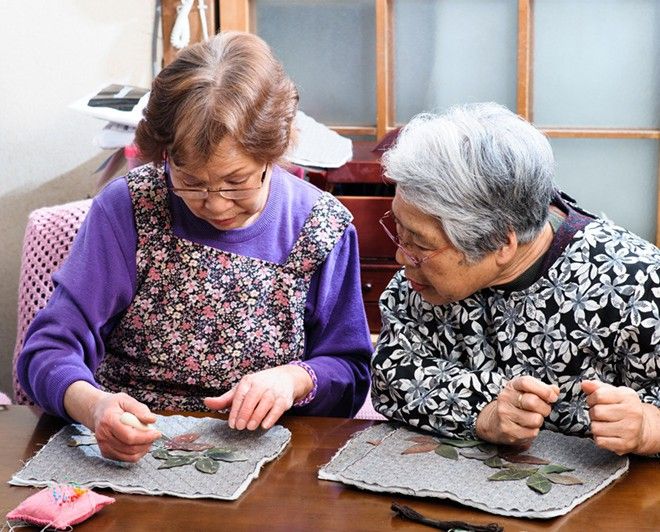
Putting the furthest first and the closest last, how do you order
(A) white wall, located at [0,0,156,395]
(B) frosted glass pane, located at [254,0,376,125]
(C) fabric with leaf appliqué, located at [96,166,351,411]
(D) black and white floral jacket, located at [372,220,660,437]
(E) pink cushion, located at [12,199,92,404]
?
(B) frosted glass pane, located at [254,0,376,125] < (A) white wall, located at [0,0,156,395] < (E) pink cushion, located at [12,199,92,404] < (C) fabric with leaf appliqué, located at [96,166,351,411] < (D) black and white floral jacket, located at [372,220,660,437]

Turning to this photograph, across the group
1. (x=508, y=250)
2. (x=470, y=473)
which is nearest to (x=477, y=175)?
(x=508, y=250)

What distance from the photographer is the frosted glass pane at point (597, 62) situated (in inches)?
108

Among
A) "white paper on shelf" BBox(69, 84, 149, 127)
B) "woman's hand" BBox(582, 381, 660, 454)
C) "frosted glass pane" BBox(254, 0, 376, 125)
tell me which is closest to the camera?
"woman's hand" BBox(582, 381, 660, 454)

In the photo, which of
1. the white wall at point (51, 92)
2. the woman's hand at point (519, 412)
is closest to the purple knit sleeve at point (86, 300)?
the woman's hand at point (519, 412)

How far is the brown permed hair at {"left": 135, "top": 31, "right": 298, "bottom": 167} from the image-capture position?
1579mm

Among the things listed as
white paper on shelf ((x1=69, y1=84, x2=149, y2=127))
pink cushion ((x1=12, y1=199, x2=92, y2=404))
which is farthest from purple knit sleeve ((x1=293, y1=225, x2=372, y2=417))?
white paper on shelf ((x1=69, y1=84, x2=149, y2=127))

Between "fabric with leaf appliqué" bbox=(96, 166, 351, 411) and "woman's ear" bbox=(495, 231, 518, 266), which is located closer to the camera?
"woman's ear" bbox=(495, 231, 518, 266)

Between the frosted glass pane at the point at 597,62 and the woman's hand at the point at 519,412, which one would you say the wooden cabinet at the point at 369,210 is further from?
the woman's hand at the point at 519,412

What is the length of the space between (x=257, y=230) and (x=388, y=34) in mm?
1216

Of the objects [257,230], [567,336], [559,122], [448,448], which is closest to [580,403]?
[567,336]

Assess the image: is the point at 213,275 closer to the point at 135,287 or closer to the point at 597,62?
the point at 135,287

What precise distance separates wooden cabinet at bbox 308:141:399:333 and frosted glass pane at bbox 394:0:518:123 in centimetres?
37

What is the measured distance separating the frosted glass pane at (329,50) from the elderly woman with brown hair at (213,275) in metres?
1.08

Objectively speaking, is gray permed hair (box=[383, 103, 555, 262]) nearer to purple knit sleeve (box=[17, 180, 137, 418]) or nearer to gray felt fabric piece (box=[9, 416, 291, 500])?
gray felt fabric piece (box=[9, 416, 291, 500])
